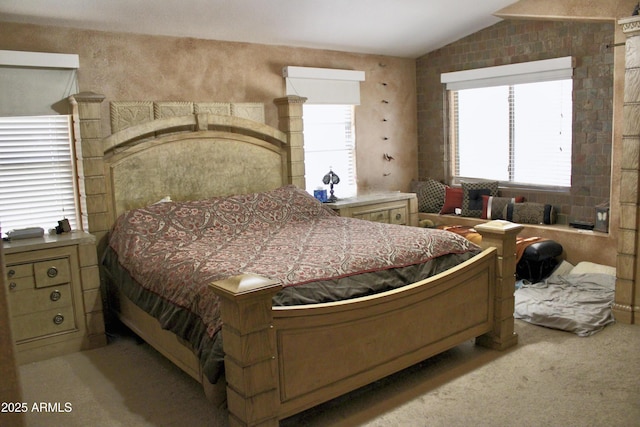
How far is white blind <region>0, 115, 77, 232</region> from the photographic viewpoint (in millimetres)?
3711

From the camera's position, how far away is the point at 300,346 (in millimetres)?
2439

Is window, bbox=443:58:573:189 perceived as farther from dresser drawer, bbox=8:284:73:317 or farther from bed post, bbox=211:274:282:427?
dresser drawer, bbox=8:284:73:317

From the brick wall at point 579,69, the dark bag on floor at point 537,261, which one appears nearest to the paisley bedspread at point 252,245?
the dark bag on floor at point 537,261

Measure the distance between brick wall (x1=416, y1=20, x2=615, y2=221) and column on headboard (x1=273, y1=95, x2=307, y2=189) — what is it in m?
2.03

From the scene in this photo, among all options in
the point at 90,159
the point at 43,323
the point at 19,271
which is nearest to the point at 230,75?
the point at 90,159

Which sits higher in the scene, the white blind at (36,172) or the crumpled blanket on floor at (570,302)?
the white blind at (36,172)

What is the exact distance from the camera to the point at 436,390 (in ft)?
9.37

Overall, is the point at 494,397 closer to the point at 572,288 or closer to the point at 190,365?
the point at 190,365

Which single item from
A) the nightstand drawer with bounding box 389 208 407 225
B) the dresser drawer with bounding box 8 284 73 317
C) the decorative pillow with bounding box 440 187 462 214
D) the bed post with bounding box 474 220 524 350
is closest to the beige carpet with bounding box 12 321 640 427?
the bed post with bounding box 474 220 524 350

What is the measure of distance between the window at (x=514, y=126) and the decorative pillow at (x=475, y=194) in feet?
0.57

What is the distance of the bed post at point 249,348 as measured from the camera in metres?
2.17

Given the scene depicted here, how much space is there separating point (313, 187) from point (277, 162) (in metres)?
0.61

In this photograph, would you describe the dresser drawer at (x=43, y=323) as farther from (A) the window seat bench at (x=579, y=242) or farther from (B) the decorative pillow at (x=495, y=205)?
(A) the window seat bench at (x=579, y=242)

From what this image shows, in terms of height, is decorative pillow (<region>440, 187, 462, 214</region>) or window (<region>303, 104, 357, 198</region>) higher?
window (<region>303, 104, 357, 198</region>)
